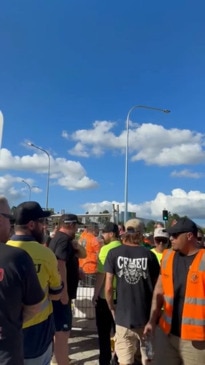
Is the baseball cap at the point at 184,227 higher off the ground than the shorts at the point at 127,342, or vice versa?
the baseball cap at the point at 184,227

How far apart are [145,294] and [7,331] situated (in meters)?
2.09

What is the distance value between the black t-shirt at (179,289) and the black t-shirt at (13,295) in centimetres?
132

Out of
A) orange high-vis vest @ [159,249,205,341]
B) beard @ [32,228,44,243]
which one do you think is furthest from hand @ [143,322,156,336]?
beard @ [32,228,44,243]

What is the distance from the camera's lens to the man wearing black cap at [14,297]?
2246 mm

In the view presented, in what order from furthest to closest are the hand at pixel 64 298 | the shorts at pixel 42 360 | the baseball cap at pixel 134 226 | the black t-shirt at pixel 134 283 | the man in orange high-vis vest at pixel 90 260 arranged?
the man in orange high-vis vest at pixel 90 260, the baseball cap at pixel 134 226, the hand at pixel 64 298, the black t-shirt at pixel 134 283, the shorts at pixel 42 360

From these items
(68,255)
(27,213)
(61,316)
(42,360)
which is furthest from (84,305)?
(27,213)

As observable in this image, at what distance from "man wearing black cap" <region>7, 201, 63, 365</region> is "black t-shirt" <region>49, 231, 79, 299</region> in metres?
1.15

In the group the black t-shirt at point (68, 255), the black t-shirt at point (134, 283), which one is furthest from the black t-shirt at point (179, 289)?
the black t-shirt at point (68, 255)

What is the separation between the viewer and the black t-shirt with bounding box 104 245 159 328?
402 cm

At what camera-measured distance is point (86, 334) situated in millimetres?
6812

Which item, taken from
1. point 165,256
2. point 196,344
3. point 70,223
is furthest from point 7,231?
point 70,223

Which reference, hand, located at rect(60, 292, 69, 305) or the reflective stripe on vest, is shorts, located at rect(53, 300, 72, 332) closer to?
hand, located at rect(60, 292, 69, 305)

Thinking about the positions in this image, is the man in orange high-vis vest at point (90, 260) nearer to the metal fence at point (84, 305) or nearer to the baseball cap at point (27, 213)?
the metal fence at point (84, 305)

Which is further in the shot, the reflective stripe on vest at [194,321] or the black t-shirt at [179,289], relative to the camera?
the black t-shirt at [179,289]
